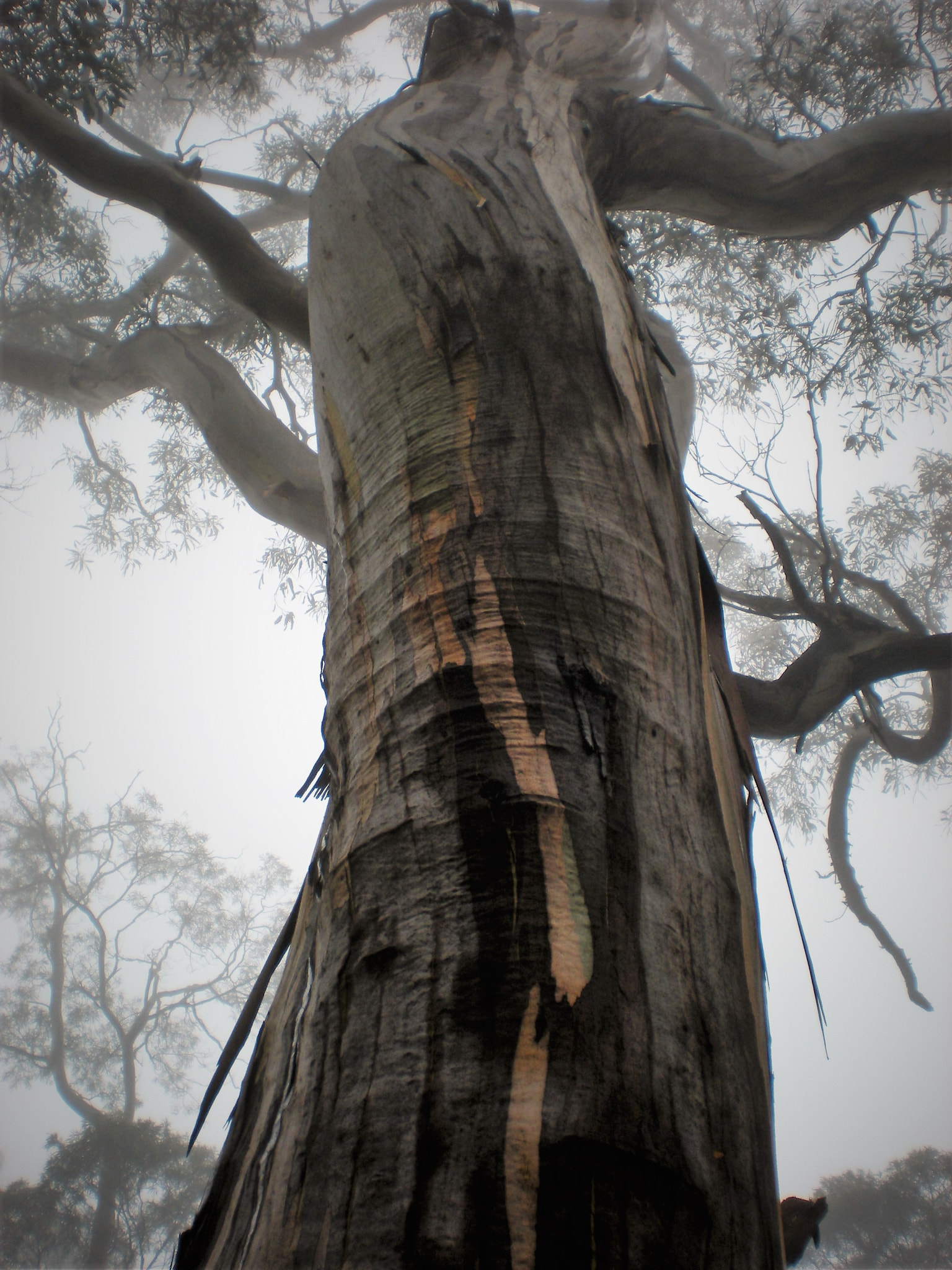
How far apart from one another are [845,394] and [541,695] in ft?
18.3

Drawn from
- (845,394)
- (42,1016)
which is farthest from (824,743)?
(42,1016)

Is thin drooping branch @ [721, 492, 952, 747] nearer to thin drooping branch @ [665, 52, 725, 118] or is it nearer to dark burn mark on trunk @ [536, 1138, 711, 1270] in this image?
dark burn mark on trunk @ [536, 1138, 711, 1270]

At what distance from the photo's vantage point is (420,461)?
80 cm

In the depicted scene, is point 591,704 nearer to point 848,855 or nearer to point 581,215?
point 581,215

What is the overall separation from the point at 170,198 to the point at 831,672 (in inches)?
109

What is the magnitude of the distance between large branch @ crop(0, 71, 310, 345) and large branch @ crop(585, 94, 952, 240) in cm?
115

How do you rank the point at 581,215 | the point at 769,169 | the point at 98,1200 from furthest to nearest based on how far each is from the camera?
1. the point at 98,1200
2. the point at 769,169
3. the point at 581,215

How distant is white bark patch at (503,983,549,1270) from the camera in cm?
42

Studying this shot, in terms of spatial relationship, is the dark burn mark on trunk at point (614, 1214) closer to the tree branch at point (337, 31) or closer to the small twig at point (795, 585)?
the small twig at point (795, 585)

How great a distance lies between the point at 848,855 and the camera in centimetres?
511

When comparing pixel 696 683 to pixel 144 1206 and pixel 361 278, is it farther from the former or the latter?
pixel 144 1206

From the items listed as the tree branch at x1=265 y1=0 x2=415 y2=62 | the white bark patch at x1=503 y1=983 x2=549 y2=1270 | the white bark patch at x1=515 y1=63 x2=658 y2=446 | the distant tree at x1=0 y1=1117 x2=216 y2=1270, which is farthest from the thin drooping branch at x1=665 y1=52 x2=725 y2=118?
the distant tree at x1=0 y1=1117 x2=216 y2=1270

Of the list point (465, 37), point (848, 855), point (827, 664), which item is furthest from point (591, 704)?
point (848, 855)

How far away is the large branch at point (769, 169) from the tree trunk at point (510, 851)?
1.24 m
